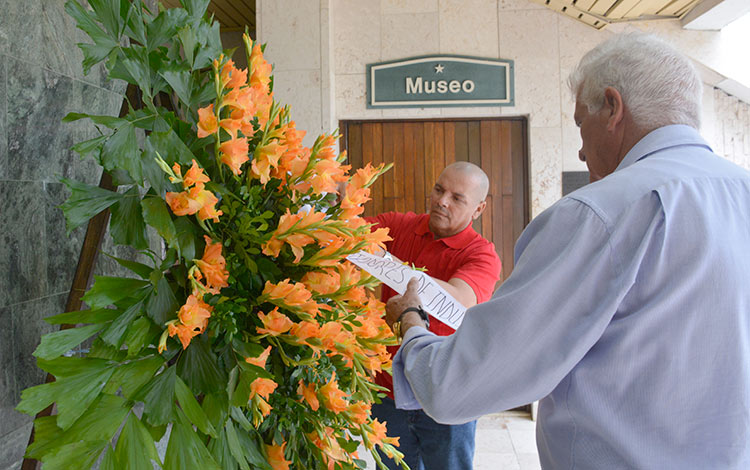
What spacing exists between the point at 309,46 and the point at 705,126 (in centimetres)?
282

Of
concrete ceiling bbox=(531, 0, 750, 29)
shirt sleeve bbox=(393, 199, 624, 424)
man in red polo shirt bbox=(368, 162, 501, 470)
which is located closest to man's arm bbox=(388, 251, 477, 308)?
man in red polo shirt bbox=(368, 162, 501, 470)

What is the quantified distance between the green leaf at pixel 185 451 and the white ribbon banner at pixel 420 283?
59 centimetres

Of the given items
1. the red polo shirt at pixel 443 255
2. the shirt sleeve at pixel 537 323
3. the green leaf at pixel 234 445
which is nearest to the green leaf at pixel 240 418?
the green leaf at pixel 234 445

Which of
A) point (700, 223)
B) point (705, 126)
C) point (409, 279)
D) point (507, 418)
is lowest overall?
point (507, 418)

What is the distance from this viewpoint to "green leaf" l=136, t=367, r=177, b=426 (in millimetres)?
665

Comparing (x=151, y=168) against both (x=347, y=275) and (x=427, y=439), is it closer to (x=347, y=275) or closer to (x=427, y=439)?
(x=347, y=275)

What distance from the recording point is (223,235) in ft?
2.59

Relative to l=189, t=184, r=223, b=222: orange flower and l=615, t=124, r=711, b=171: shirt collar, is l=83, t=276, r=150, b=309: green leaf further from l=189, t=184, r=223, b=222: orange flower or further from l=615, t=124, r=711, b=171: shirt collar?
l=615, t=124, r=711, b=171: shirt collar

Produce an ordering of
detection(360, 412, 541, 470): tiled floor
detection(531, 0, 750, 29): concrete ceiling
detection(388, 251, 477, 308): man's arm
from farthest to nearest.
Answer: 1. detection(360, 412, 541, 470): tiled floor
2. detection(531, 0, 750, 29): concrete ceiling
3. detection(388, 251, 477, 308): man's arm

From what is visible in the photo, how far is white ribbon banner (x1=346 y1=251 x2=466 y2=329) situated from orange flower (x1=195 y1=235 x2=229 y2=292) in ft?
1.65

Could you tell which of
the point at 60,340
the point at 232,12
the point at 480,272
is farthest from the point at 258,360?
the point at 232,12

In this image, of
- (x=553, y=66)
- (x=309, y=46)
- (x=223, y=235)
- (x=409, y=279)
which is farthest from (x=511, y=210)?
(x=223, y=235)

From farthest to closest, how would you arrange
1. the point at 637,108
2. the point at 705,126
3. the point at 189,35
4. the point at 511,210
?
the point at 511,210 < the point at 705,126 < the point at 637,108 < the point at 189,35

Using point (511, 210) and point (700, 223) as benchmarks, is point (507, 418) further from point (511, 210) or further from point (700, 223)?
point (700, 223)
